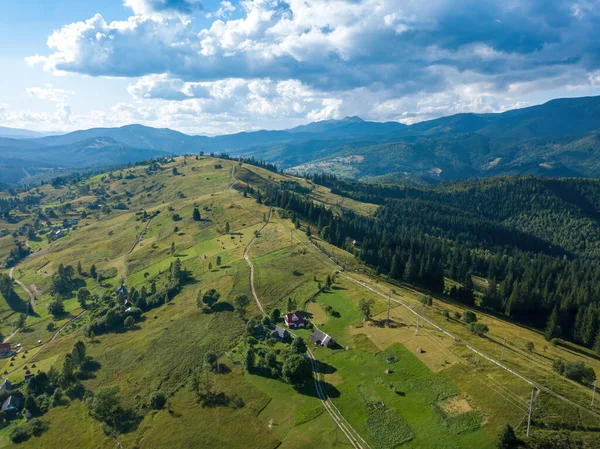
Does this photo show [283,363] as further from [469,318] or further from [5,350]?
[5,350]

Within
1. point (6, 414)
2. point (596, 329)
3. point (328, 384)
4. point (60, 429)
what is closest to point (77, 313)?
point (6, 414)

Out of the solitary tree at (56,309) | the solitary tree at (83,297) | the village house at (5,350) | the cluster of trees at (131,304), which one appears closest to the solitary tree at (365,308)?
the cluster of trees at (131,304)

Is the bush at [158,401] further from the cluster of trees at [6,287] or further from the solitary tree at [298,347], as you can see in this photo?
the cluster of trees at [6,287]

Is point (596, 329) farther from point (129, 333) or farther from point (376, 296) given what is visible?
point (129, 333)

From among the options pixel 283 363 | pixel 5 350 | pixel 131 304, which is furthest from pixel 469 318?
pixel 5 350

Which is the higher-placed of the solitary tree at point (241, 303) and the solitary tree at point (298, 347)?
the solitary tree at point (298, 347)

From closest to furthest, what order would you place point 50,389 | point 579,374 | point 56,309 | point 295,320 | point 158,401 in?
point 579,374, point 158,401, point 50,389, point 295,320, point 56,309

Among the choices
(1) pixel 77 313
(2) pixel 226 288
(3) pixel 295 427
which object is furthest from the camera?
(1) pixel 77 313
